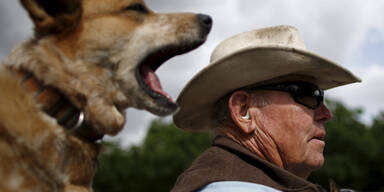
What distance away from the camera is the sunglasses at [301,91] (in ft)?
12.5

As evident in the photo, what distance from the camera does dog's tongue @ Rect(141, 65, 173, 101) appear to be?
2.76 meters

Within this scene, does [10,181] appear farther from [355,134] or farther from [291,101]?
[355,134]

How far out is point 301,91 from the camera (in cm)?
383

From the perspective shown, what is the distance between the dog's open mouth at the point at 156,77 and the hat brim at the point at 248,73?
0.67m

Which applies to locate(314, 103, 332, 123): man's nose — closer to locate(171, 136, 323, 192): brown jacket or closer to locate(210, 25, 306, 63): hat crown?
locate(210, 25, 306, 63): hat crown

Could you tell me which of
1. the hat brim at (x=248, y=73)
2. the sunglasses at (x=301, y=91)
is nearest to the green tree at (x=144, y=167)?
the hat brim at (x=248, y=73)

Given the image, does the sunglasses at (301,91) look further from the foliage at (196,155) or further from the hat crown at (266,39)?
the foliage at (196,155)

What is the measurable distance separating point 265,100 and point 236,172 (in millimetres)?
833

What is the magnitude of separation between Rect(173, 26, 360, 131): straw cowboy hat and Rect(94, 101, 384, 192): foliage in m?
34.4

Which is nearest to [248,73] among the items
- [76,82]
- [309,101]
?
[309,101]

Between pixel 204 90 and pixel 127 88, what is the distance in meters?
1.39

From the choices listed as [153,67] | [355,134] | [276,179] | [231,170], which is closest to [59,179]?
[153,67]

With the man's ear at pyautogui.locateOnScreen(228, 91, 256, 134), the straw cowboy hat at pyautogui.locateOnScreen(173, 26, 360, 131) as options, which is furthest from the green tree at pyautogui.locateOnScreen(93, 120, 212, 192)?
the man's ear at pyautogui.locateOnScreen(228, 91, 256, 134)

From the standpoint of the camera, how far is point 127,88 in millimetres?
2594
